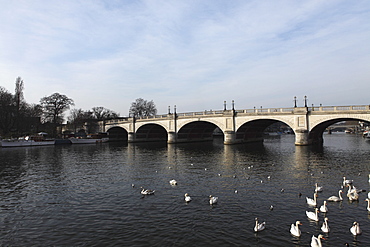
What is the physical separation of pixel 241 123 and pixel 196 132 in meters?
20.9

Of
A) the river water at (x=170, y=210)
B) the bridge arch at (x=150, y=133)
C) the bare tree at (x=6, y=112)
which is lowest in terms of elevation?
the river water at (x=170, y=210)

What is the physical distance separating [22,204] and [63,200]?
6.89 feet

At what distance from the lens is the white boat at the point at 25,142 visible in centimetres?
5825

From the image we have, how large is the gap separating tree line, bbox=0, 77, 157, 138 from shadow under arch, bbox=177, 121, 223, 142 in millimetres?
37985

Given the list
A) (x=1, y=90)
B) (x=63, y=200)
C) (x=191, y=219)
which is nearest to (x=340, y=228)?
(x=191, y=219)

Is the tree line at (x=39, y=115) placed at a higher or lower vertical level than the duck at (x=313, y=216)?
higher

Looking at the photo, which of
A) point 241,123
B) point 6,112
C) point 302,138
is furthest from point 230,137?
point 6,112

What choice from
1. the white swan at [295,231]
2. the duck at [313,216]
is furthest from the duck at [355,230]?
the white swan at [295,231]

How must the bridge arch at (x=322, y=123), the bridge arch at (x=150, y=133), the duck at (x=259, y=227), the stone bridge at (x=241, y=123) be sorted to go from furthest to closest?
the bridge arch at (x=150, y=133), the stone bridge at (x=241, y=123), the bridge arch at (x=322, y=123), the duck at (x=259, y=227)

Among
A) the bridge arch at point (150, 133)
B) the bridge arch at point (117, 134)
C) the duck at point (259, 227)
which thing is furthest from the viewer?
the bridge arch at point (117, 134)

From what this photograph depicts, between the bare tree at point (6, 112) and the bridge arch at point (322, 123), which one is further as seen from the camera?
the bare tree at point (6, 112)

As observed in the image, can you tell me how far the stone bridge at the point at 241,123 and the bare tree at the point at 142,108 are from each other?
17.4 meters

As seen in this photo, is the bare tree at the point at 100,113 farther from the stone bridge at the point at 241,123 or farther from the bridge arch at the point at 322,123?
the bridge arch at the point at 322,123

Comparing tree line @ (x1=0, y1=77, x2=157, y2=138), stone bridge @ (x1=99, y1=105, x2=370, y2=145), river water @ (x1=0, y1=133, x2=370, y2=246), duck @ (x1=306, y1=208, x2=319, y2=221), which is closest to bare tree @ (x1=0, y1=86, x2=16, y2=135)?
tree line @ (x1=0, y1=77, x2=157, y2=138)
